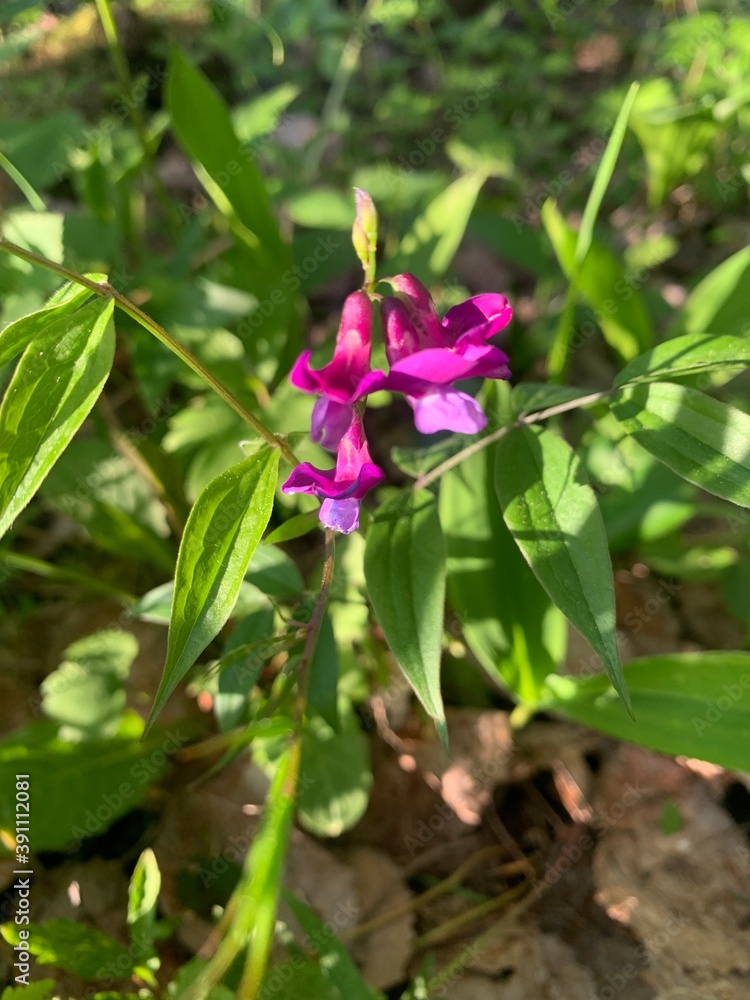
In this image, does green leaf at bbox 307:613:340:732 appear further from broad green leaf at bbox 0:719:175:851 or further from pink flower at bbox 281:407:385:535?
broad green leaf at bbox 0:719:175:851

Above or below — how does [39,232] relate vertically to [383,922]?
above

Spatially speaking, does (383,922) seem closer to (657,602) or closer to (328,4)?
(657,602)

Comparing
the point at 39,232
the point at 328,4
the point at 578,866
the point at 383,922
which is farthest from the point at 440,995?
the point at 328,4

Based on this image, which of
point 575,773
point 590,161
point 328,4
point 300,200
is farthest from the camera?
point 590,161

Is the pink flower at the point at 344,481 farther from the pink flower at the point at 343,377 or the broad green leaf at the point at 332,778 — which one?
the broad green leaf at the point at 332,778

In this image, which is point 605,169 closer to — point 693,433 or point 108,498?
point 693,433

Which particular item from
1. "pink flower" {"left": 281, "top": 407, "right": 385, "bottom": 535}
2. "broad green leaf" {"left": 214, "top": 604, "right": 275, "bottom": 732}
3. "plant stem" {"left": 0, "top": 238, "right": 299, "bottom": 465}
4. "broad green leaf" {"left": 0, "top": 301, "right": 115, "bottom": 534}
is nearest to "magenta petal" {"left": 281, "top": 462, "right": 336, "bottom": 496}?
"pink flower" {"left": 281, "top": 407, "right": 385, "bottom": 535}

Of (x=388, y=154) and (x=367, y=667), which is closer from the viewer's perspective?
(x=367, y=667)
